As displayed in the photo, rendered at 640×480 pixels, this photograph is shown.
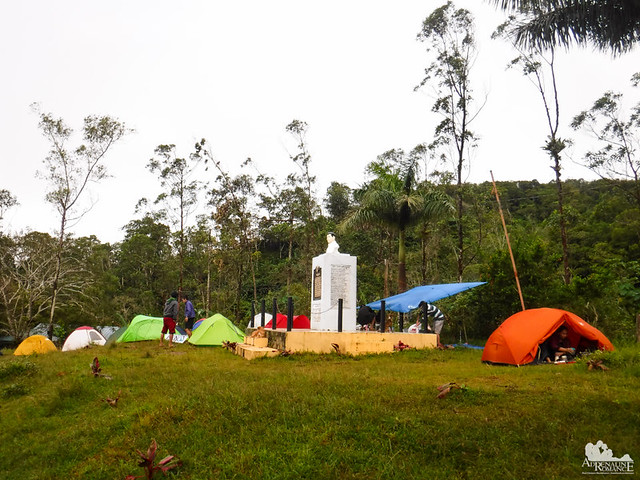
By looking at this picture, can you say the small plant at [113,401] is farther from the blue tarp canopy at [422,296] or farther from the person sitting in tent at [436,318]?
the person sitting in tent at [436,318]

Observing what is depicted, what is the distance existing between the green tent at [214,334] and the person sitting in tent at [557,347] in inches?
351

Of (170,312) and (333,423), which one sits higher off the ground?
(170,312)

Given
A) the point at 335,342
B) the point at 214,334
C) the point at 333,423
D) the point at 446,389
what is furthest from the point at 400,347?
the point at 214,334

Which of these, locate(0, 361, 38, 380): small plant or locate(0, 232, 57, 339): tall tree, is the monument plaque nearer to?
locate(0, 361, 38, 380): small plant

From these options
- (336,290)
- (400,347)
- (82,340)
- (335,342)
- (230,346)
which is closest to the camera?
(335,342)

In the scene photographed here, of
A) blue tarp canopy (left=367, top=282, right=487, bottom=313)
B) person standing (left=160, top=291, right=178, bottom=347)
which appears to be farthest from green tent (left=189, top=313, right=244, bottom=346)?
blue tarp canopy (left=367, top=282, right=487, bottom=313)

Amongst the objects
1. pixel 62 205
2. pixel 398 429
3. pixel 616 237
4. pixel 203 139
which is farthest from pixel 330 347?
pixel 616 237

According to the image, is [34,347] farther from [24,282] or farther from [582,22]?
[582,22]

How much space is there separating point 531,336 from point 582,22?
6.14m

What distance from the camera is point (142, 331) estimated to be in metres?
16.2

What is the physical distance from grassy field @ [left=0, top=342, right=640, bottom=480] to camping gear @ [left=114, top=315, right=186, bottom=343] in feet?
27.5

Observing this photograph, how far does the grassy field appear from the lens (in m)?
4.44

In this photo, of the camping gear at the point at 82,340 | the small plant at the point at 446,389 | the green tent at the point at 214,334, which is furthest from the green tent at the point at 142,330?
the small plant at the point at 446,389

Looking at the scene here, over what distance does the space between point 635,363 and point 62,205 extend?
22.2 meters
